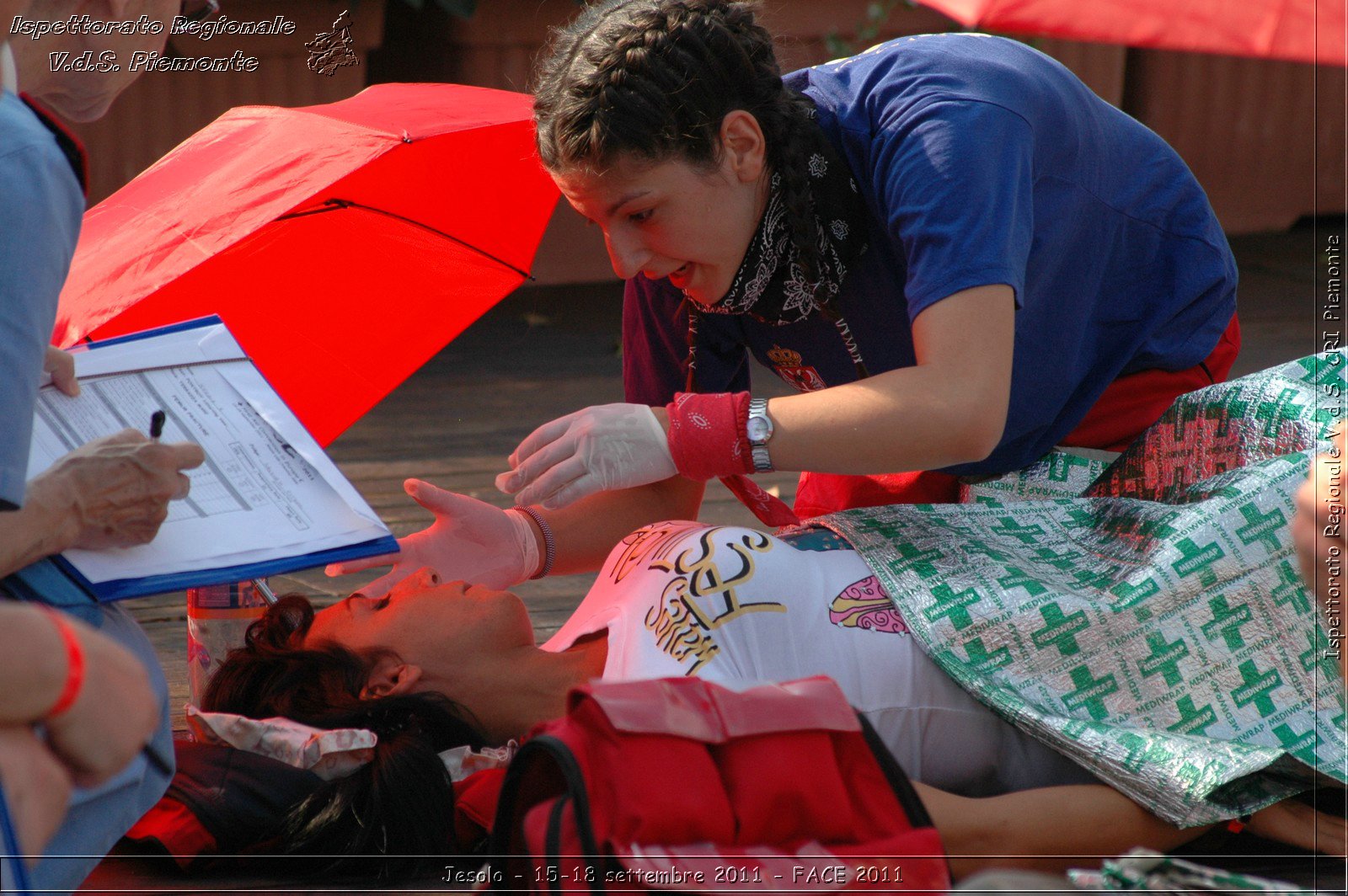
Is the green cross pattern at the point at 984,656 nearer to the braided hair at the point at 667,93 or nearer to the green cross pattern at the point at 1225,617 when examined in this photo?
the green cross pattern at the point at 1225,617

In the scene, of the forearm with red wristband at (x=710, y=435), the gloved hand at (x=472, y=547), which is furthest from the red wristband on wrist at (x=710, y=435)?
the gloved hand at (x=472, y=547)

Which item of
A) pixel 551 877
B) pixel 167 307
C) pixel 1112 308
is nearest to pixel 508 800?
pixel 551 877

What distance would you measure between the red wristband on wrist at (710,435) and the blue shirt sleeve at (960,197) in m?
0.27

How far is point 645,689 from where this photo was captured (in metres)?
1.35

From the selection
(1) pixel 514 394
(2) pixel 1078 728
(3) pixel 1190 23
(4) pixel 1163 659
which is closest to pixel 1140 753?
(2) pixel 1078 728

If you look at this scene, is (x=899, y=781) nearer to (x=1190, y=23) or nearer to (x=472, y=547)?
(x=472, y=547)

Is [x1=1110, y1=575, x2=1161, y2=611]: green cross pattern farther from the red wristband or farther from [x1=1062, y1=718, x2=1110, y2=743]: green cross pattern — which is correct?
the red wristband

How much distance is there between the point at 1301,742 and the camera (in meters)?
1.62

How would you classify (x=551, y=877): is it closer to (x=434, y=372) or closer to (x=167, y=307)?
(x=167, y=307)

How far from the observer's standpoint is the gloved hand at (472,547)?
2.17m

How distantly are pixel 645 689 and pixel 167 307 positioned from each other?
1.13 meters

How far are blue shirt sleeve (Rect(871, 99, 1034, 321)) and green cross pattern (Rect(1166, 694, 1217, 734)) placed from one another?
0.57m

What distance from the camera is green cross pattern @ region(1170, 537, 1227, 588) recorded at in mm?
1697

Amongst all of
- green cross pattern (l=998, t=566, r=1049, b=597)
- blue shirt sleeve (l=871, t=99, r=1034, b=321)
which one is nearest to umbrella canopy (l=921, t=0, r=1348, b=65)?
blue shirt sleeve (l=871, t=99, r=1034, b=321)
